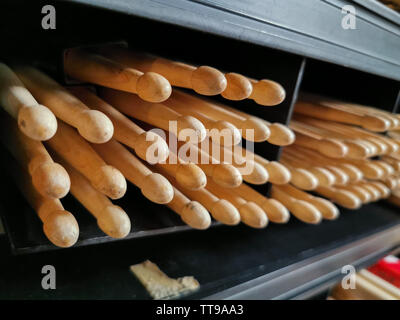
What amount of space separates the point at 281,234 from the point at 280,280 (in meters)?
0.13

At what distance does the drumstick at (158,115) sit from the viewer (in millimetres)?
408

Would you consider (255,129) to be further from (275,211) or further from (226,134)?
(275,211)

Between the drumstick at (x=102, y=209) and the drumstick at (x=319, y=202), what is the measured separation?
0.39m

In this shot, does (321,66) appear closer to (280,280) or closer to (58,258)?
(280,280)

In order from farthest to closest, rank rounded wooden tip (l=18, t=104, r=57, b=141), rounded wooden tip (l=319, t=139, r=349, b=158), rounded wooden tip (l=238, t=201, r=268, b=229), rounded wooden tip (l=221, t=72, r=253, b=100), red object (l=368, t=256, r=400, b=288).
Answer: red object (l=368, t=256, r=400, b=288), rounded wooden tip (l=319, t=139, r=349, b=158), rounded wooden tip (l=238, t=201, r=268, b=229), rounded wooden tip (l=221, t=72, r=253, b=100), rounded wooden tip (l=18, t=104, r=57, b=141)

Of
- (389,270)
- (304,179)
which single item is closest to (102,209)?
(304,179)

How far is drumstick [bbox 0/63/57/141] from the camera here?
31 cm

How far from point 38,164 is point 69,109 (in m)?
0.07

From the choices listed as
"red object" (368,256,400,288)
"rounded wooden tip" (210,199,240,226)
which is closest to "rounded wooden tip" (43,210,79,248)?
"rounded wooden tip" (210,199,240,226)

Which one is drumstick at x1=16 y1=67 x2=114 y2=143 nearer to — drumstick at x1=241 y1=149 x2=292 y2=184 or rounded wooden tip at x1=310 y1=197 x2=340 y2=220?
drumstick at x1=241 y1=149 x2=292 y2=184

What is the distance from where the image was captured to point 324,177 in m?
0.65

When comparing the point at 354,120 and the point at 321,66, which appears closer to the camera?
the point at 354,120

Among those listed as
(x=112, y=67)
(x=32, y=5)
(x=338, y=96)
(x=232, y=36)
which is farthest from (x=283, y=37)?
(x=338, y=96)

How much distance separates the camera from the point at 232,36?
0.45 m
